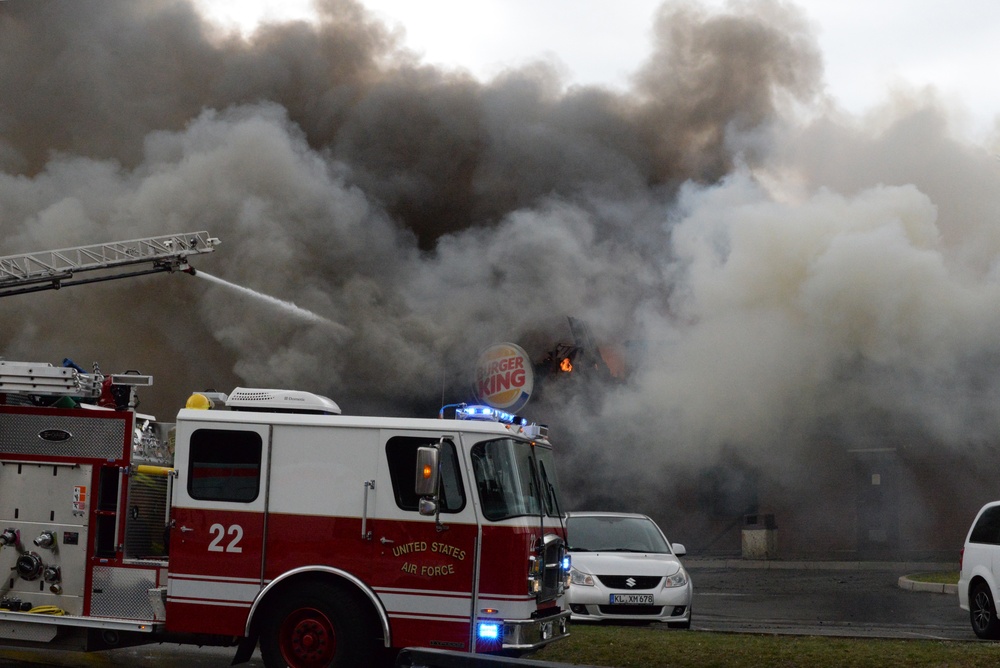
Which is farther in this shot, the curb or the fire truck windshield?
the curb

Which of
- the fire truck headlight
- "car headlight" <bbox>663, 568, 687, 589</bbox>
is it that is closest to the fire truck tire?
the fire truck headlight

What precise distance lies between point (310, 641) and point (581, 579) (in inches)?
167

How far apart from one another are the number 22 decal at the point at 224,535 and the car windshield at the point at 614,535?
16.3 ft

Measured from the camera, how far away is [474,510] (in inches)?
281

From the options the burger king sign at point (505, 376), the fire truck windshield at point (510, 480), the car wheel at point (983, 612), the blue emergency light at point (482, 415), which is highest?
the burger king sign at point (505, 376)

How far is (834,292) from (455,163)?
10.3 metres

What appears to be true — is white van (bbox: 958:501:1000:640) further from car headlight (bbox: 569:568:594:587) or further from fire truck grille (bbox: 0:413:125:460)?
fire truck grille (bbox: 0:413:125:460)

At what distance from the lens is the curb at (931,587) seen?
15.8 meters

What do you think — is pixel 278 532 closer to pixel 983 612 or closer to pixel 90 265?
pixel 983 612

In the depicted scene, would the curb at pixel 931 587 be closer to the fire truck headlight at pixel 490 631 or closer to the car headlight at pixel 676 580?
the car headlight at pixel 676 580

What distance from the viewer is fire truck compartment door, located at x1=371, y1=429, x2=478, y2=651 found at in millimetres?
7043

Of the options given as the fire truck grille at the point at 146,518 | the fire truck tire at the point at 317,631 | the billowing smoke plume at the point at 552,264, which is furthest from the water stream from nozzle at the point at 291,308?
the fire truck tire at the point at 317,631

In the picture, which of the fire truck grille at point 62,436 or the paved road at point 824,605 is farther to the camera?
the paved road at point 824,605

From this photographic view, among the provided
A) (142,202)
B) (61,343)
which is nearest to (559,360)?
(142,202)
